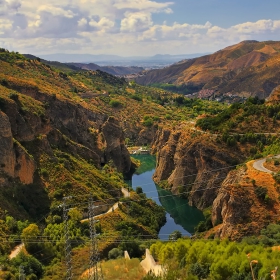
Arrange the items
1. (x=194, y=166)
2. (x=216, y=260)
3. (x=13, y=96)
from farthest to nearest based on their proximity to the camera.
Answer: (x=194, y=166) → (x=13, y=96) → (x=216, y=260)

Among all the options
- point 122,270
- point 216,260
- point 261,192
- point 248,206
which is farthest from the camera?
point 261,192

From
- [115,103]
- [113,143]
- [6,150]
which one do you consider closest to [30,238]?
[6,150]

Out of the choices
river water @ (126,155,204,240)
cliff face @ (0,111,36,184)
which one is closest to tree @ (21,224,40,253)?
cliff face @ (0,111,36,184)

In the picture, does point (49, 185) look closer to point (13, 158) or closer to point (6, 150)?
point (13, 158)

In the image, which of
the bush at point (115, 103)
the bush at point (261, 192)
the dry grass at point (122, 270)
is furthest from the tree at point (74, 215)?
the bush at point (115, 103)

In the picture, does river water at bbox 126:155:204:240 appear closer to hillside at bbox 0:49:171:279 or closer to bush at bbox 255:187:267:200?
hillside at bbox 0:49:171:279

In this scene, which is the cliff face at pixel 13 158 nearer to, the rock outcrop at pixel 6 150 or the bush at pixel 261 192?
the rock outcrop at pixel 6 150
